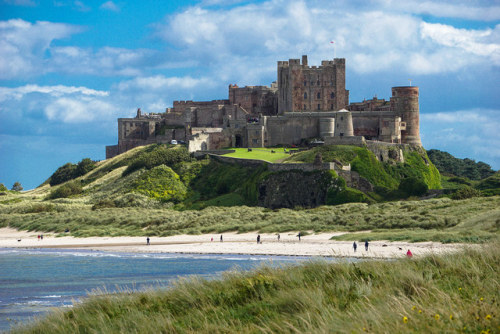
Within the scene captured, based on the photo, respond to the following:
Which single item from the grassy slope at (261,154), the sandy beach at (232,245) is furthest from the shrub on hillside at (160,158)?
the sandy beach at (232,245)

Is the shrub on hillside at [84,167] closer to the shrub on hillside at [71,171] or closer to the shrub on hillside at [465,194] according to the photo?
the shrub on hillside at [71,171]

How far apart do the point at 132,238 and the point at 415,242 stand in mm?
25452

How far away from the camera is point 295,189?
6406 centimetres

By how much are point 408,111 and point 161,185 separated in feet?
99.8

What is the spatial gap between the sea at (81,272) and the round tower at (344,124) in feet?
125

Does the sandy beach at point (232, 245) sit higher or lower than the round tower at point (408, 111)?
lower

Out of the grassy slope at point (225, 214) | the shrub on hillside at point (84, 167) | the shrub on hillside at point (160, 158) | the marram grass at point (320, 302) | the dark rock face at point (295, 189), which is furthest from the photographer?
the shrub on hillside at point (84, 167)

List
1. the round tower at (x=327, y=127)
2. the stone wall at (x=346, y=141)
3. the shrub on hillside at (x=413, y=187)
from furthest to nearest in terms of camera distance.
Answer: the round tower at (x=327, y=127), the stone wall at (x=346, y=141), the shrub on hillside at (x=413, y=187)

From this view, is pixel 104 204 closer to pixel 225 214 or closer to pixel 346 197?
pixel 225 214

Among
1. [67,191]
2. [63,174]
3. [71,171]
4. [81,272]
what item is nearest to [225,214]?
[81,272]

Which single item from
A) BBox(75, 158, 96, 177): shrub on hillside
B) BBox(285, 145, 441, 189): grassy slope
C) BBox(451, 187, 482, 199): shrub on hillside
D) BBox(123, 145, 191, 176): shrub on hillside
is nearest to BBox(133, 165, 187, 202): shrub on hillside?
BBox(123, 145, 191, 176): shrub on hillside

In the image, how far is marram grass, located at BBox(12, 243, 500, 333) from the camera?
11.5 meters

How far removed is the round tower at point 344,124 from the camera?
77375 mm

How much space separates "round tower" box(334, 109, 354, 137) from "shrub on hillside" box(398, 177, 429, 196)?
1535 centimetres
